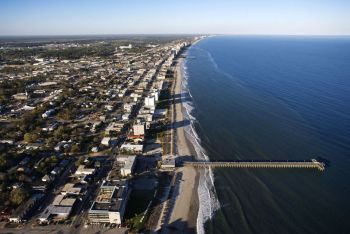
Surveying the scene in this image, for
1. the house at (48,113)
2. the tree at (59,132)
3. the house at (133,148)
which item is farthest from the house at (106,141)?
the house at (48,113)

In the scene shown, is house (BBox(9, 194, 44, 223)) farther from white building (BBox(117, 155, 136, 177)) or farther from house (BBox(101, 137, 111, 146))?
house (BBox(101, 137, 111, 146))

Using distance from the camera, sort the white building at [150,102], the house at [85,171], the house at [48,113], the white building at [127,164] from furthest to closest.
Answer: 1. the white building at [150,102]
2. the house at [48,113]
3. the house at [85,171]
4. the white building at [127,164]

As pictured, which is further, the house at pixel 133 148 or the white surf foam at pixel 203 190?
the house at pixel 133 148

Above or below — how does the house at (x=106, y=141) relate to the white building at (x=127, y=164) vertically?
above

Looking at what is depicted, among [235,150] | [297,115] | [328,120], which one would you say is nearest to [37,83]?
[235,150]

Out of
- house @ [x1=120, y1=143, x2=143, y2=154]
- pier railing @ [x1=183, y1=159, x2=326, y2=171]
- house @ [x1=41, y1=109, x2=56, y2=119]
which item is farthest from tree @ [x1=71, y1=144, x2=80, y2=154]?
house @ [x1=41, y1=109, x2=56, y2=119]

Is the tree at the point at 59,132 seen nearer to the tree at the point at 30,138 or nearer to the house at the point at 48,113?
the tree at the point at 30,138

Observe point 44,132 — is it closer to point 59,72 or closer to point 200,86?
point 200,86
